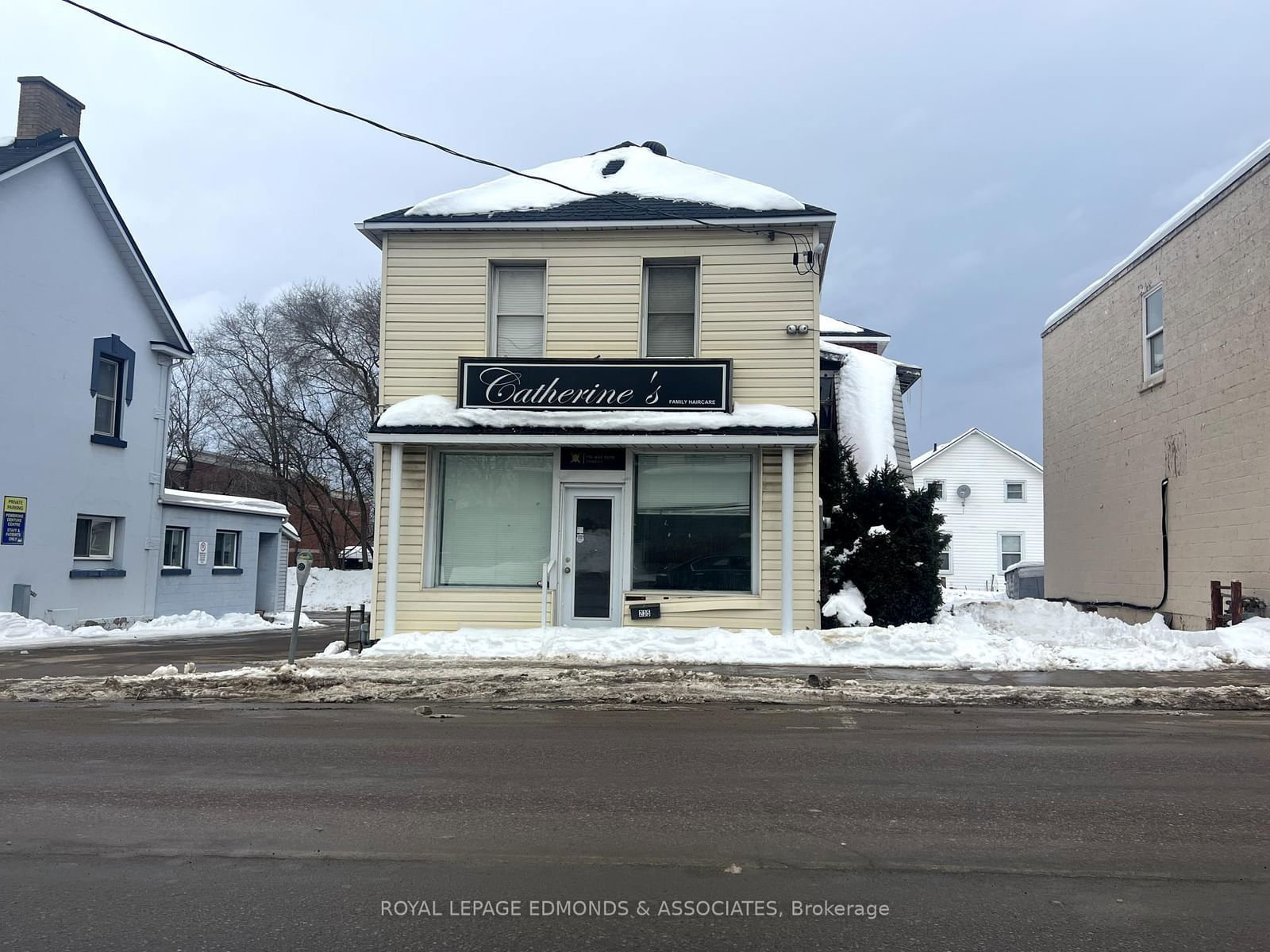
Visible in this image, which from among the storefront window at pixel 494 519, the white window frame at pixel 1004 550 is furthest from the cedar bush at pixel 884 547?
the white window frame at pixel 1004 550

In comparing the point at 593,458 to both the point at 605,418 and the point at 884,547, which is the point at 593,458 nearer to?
the point at 605,418

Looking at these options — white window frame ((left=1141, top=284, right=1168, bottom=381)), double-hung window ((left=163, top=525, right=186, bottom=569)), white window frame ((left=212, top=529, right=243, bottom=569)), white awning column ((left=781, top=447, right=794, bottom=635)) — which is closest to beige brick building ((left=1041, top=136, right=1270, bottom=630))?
white window frame ((left=1141, top=284, right=1168, bottom=381))

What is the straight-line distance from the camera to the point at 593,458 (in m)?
14.6

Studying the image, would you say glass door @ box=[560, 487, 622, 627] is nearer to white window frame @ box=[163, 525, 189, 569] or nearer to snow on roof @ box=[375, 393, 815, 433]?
snow on roof @ box=[375, 393, 815, 433]

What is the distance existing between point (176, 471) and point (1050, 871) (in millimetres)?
54822

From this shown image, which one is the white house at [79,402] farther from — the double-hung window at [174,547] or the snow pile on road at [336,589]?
the snow pile on road at [336,589]

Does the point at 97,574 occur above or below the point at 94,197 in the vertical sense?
below

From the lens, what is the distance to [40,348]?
19547 mm

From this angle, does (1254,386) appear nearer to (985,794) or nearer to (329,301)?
(985,794)

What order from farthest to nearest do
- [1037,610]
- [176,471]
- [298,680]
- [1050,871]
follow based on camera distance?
[176,471]
[1037,610]
[298,680]
[1050,871]

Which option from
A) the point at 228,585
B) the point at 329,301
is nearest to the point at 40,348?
the point at 228,585

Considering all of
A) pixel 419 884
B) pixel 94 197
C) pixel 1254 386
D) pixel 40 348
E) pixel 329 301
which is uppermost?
pixel 329 301

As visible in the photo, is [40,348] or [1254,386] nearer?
[1254,386]

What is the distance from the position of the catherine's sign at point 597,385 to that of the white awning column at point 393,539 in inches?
48.7
